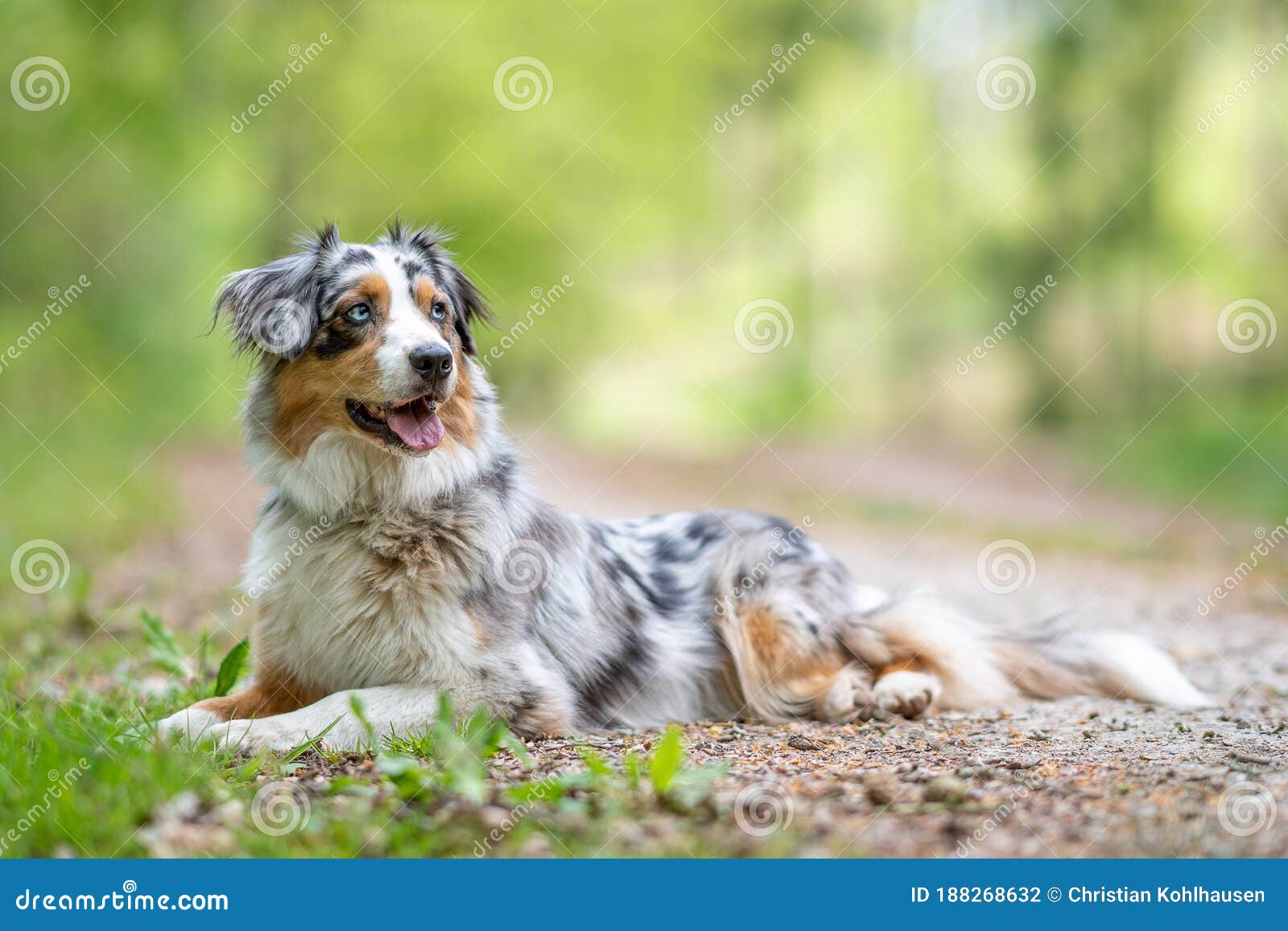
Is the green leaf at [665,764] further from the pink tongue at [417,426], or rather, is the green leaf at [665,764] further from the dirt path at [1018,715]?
the pink tongue at [417,426]

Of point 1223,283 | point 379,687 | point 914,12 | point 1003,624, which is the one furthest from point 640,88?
point 379,687

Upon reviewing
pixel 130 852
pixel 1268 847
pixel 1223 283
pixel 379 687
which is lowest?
pixel 130 852

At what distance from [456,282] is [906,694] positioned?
119 inches

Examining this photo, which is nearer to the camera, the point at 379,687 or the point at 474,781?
the point at 474,781

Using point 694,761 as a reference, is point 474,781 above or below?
below

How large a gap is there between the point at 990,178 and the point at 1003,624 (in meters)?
20.3

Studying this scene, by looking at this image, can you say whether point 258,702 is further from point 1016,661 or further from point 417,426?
point 1016,661

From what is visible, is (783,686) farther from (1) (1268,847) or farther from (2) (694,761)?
(1) (1268,847)

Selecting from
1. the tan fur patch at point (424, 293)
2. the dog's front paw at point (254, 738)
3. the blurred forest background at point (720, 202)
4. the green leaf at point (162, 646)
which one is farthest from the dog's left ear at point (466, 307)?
the blurred forest background at point (720, 202)

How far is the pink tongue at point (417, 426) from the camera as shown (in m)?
4.74

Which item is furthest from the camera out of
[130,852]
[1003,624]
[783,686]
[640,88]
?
[640,88]

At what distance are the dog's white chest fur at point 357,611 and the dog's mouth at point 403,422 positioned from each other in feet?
1.39

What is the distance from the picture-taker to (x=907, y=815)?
12.3ft

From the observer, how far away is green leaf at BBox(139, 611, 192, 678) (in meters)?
6.10
